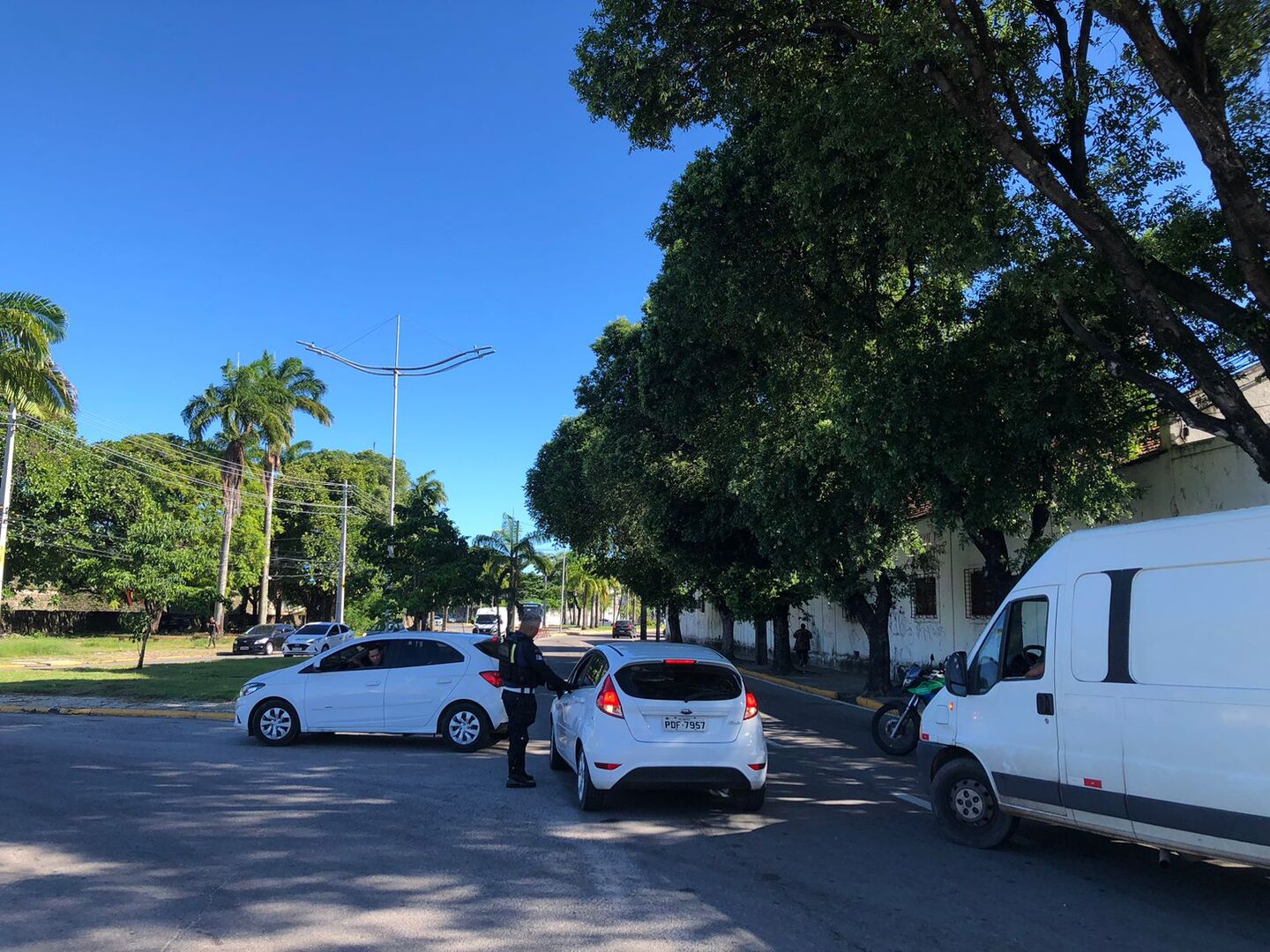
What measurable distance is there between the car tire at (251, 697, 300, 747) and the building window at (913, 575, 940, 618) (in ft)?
57.0

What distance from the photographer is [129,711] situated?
1515 cm

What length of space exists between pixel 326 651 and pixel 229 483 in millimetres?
40139

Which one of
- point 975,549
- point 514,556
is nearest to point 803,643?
point 975,549

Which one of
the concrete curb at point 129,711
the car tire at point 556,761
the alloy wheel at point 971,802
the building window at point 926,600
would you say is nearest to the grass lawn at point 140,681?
the concrete curb at point 129,711

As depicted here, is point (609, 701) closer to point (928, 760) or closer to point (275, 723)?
point (928, 760)

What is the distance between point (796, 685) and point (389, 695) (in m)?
15.4

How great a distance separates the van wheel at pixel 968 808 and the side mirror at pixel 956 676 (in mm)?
541

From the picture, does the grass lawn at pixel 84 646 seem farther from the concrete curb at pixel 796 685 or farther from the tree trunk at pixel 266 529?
the concrete curb at pixel 796 685

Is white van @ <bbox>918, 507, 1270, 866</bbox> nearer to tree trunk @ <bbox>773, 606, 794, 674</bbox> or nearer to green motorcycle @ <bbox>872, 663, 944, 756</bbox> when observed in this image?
green motorcycle @ <bbox>872, 663, 944, 756</bbox>

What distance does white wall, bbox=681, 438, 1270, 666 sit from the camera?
1326 centimetres

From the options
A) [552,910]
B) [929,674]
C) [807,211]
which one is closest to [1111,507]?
[929,674]

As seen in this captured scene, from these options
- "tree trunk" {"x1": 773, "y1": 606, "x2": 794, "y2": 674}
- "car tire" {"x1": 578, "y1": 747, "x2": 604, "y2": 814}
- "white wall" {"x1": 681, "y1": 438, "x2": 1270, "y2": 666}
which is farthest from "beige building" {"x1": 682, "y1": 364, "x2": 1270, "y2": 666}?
"car tire" {"x1": 578, "y1": 747, "x2": 604, "y2": 814}

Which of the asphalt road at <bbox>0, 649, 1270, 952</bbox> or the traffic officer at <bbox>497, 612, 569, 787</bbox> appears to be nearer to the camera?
the asphalt road at <bbox>0, 649, 1270, 952</bbox>

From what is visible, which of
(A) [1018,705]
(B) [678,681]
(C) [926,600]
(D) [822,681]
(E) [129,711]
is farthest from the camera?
(D) [822,681]
